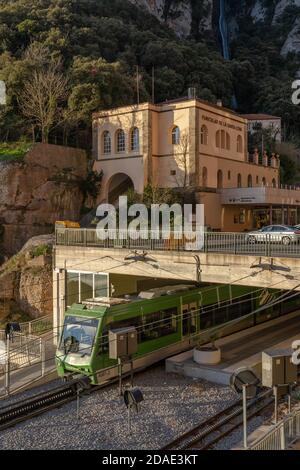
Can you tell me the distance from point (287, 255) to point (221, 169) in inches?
1114

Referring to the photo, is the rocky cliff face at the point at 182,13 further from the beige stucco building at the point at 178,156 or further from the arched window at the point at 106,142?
the beige stucco building at the point at 178,156

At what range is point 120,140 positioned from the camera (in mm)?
44969

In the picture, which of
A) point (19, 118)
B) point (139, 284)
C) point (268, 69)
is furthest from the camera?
point (268, 69)

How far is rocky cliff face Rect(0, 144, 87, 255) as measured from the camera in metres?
38.2

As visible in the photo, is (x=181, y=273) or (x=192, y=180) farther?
(x=192, y=180)

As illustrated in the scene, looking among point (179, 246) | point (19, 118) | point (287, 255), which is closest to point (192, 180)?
point (19, 118)

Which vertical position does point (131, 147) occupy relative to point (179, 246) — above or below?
above

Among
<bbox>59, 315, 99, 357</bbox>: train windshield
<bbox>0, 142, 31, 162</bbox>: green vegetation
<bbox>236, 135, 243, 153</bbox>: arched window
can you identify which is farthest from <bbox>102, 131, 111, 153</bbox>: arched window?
<bbox>59, 315, 99, 357</bbox>: train windshield

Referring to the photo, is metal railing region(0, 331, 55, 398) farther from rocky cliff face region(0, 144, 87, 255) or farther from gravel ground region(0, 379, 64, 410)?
rocky cliff face region(0, 144, 87, 255)

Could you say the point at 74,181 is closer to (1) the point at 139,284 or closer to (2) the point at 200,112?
(2) the point at 200,112

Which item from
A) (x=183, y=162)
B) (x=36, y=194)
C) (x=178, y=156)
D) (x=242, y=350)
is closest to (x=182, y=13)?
(x=178, y=156)

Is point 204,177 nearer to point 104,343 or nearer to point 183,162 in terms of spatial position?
point 183,162

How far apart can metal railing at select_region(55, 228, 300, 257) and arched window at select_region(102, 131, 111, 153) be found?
20394 mm

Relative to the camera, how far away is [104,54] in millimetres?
63781
